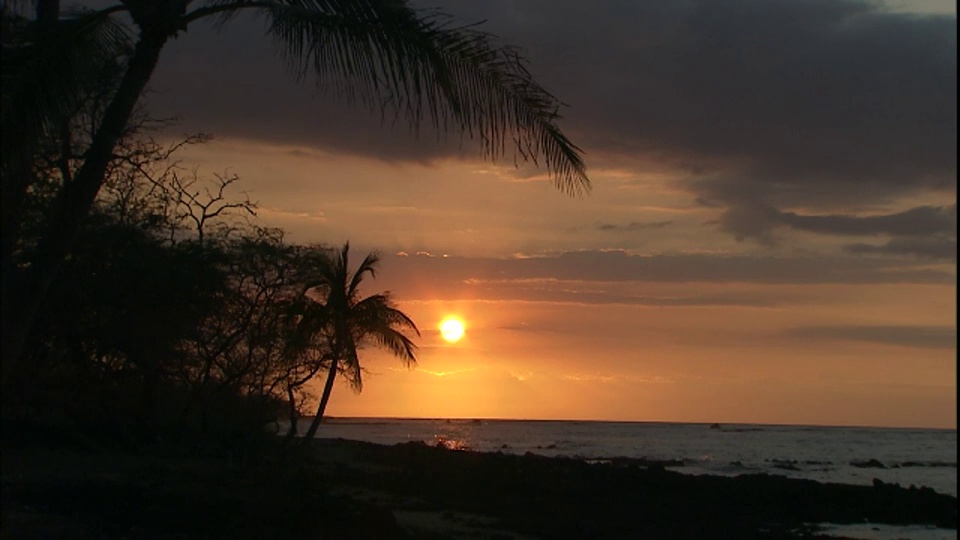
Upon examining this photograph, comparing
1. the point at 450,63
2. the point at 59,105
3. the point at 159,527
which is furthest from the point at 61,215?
the point at 159,527

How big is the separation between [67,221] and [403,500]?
22180mm

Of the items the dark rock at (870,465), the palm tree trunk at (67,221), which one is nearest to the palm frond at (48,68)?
the palm tree trunk at (67,221)

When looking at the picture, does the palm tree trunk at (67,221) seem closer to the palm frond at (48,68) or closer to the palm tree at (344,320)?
the palm frond at (48,68)

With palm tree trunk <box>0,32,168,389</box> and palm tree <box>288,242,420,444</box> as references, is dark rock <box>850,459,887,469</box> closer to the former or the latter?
palm tree <box>288,242,420,444</box>

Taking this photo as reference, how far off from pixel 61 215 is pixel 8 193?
2.11ft

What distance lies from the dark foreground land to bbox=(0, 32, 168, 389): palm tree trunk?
21.4 feet

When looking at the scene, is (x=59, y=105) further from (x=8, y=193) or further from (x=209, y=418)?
(x=209, y=418)

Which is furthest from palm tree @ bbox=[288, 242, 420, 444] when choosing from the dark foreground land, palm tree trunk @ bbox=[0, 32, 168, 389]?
palm tree trunk @ bbox=[0, 32, 168, 389]

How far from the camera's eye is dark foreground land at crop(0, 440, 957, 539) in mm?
14914

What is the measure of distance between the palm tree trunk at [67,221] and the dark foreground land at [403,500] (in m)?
6.51

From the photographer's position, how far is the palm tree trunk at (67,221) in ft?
18.7

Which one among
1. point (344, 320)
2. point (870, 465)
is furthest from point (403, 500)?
point (870, 465)

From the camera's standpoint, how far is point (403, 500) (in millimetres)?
27141

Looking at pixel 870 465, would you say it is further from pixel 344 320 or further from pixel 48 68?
pixel 48 68
